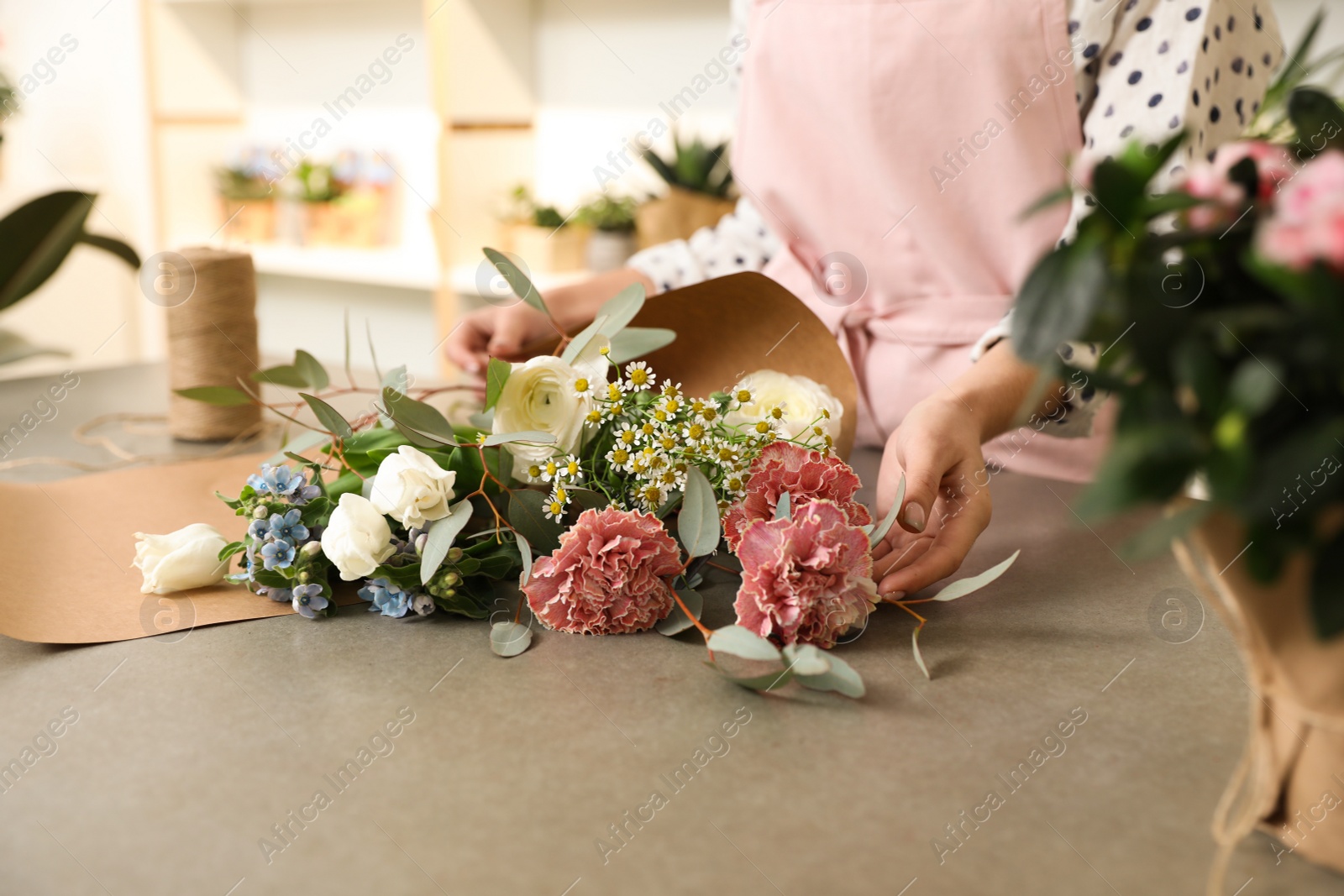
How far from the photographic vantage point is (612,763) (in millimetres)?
481

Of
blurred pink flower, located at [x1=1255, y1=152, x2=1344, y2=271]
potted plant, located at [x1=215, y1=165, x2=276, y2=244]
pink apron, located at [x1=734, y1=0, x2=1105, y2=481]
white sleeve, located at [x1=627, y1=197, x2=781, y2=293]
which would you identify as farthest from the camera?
potted plant, located at [x1=215, y1=165, x2=276, y2=244]

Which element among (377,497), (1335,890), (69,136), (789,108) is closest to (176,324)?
(377,497)

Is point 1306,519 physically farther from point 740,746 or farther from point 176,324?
point 176,324

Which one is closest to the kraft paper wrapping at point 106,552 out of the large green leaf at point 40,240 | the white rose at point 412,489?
the white rose at point 412,489

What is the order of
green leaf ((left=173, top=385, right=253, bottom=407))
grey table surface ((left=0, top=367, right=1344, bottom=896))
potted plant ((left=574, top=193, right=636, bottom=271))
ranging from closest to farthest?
grey table surface ((left=0, top=367, right=1344, bottom=896)), green leaf ((left=173, top=385, right=253, bottom=407)), potted plant ((left=574, top=193, right=636, bottom=271))

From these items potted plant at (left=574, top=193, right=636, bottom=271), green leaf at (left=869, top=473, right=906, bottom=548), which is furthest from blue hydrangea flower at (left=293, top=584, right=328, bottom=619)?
potted plant at (left=574, top=193, right=636, bottom=271)

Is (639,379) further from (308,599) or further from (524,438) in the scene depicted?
(308,599)

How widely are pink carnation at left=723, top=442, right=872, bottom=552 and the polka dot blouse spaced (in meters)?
0.27

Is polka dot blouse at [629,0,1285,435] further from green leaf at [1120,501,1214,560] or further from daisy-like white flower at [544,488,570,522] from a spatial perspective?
green leaf at [1120,501,1214,560]

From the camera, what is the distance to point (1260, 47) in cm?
96

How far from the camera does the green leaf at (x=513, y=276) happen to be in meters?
0.66

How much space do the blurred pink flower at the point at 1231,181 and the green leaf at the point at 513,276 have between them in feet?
1.33

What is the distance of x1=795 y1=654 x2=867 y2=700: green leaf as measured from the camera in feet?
1.74

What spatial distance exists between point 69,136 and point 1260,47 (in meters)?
3.56
